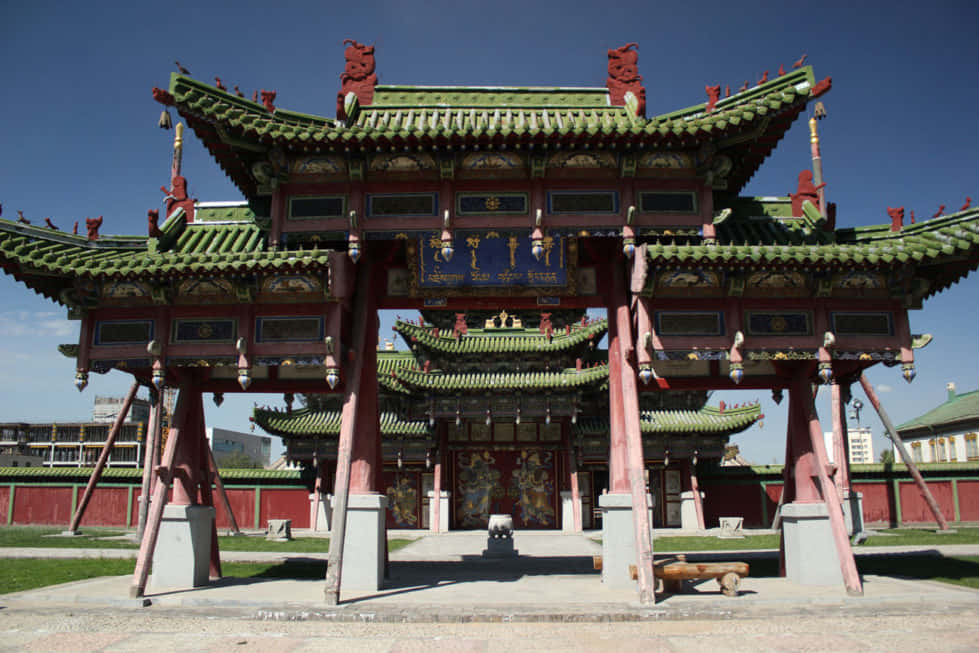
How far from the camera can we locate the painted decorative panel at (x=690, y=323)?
1208cm

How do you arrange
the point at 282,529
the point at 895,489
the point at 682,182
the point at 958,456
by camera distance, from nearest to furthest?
the point at 682,182 < the point at 282,529 < the point at 895,489 < the point at 958,456

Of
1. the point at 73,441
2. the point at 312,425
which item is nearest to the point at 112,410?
the point at 73,441

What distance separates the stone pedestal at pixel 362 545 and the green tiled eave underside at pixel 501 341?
19.6 m

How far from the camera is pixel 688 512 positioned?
1225 inches

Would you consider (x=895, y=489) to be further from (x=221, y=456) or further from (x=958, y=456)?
(x=221, y=456)

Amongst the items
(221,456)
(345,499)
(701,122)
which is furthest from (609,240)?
(221,456)

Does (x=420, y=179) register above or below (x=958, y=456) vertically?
above

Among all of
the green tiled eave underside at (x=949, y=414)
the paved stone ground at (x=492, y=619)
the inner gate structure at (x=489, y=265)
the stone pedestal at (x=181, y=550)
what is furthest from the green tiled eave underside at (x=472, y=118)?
the green tiled eave underside at (x=949, y=414)

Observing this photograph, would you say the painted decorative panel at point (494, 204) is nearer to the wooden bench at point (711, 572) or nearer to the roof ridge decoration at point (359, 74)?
the roof ridge decoration at point (359, 74)

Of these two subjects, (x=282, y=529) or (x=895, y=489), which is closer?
(x=282, y=529)

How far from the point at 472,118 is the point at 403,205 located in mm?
2762

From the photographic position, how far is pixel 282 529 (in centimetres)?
2625

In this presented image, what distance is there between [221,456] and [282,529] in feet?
264

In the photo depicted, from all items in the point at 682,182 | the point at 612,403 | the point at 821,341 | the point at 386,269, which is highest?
the point at 682,182
